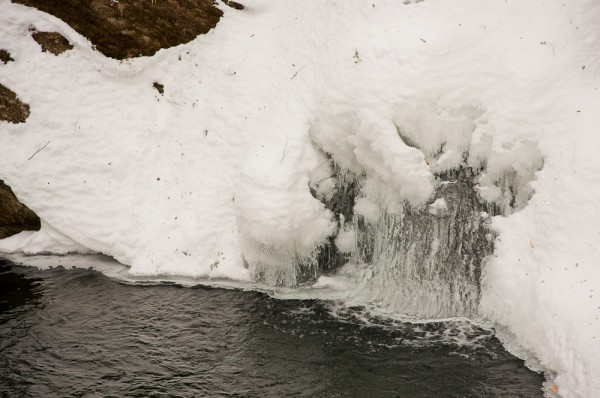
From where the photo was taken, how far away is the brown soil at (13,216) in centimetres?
1033

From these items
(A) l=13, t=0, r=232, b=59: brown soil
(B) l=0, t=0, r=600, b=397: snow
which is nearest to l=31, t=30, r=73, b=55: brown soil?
(B) l=0, t=0, r=600, b=397: snow

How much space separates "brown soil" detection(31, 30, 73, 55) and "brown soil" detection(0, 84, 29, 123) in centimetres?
115

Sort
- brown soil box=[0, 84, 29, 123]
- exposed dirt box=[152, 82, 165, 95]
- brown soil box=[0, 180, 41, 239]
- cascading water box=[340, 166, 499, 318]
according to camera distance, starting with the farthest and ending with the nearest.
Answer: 1. exposed dirt box=[152, 82, 165, 95]
2. brown soil box=[0, 84, 29, 123]
3. brown soil box=[0, 180, 41, 239]
4. cascading water box=[340, 166, 499, 318]

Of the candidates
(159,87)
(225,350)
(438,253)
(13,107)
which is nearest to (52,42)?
(13,107)

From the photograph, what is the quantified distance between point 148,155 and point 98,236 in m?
1.88

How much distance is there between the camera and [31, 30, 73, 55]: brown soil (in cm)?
1054

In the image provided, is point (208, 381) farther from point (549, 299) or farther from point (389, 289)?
point (549, 299)

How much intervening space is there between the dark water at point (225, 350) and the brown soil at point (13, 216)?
1696 mm

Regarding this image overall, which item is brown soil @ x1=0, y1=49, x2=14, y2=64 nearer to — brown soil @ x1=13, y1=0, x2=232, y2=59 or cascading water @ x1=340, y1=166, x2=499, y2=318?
brown soil @ x1=13, y1=0, x2=232, y2=59

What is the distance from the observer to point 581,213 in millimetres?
7285

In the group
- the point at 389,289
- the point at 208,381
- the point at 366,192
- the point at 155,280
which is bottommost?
the point at 208,381

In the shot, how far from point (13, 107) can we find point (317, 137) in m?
6.29

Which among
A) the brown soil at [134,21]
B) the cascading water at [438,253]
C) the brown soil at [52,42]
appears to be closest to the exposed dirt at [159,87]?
the brown soil at [134,21]

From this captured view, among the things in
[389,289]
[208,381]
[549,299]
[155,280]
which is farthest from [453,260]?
[155,280]
